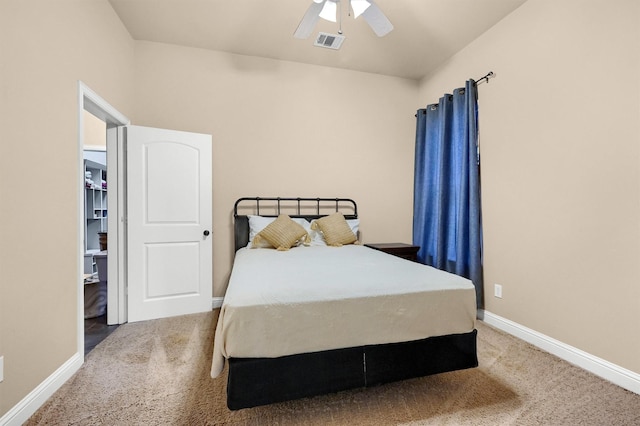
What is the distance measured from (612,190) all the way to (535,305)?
108 centimetres

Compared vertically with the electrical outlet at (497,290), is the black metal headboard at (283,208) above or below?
above

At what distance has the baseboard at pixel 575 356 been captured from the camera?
184 cm

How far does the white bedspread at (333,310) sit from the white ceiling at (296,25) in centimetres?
242

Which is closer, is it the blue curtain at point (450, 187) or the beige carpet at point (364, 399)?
the beige carpet at point (364, 399)

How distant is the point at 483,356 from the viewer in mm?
2223

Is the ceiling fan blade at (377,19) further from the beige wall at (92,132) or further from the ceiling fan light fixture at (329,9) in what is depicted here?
the beige wall at (92,132)

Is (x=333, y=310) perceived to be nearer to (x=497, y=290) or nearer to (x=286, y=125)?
(x=497, y=290)

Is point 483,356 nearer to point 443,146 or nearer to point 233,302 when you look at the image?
point 233,302

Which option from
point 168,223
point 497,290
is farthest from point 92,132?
point 497,290

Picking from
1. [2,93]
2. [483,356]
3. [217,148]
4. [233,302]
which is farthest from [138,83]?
[483,356]

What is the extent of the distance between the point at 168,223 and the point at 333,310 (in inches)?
91.5

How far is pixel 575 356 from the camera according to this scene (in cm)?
212

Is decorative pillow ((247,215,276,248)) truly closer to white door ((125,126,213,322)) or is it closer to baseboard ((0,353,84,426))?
white door ((125,126,213,322))

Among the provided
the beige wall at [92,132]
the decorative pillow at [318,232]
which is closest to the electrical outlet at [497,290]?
the decorative pillow at [318,232]
